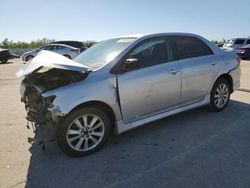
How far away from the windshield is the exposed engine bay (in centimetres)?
53

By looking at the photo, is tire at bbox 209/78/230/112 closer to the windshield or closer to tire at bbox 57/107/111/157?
the windshield

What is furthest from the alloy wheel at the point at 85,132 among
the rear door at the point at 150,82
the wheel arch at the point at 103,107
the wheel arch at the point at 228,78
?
the wheel arch at the point at 228,78

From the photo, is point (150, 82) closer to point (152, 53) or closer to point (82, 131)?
point (152, 53)

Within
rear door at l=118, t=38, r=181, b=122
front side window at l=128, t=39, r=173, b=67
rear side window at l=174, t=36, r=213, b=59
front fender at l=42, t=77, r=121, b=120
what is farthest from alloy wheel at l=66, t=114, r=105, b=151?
rear side window at l=174, t=36, r=213, b=59

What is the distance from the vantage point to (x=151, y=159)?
11.2 ft

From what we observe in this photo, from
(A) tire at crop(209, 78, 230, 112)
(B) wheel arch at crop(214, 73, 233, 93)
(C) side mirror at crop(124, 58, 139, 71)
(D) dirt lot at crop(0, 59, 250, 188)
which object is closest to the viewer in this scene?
(D) dirt lot at crop(0, 59, 250, 188)

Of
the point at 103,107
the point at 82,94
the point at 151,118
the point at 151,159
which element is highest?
the point at 82,94

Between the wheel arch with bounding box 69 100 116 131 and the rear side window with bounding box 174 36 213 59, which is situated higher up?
the rear side window with bounding box 174 36 213 59

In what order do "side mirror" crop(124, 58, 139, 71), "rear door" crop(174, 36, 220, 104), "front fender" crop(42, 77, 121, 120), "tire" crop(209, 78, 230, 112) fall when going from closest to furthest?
"front fender" crop(42, 77, 121, 120) → "side mirror" crop(124, 58, 139, 71) → "rear door" crop(174, 36, 220, 104) → "tire" crop(209, 78, 230, 112)

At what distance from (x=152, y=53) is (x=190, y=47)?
966 mm

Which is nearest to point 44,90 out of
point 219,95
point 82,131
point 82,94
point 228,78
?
point 82,94

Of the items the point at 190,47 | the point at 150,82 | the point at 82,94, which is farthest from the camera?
the point at 190,47

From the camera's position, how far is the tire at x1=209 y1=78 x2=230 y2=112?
16.4ft

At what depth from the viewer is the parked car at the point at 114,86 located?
134 inches
